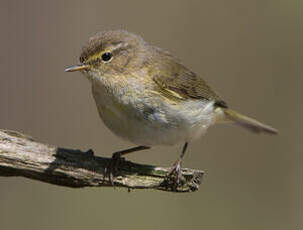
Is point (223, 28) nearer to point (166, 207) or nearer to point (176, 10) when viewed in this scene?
point (176, 10)

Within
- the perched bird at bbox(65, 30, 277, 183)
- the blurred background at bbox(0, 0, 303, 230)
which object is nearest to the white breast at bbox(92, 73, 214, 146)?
the perched bird at bbox(65, 30, 277, 183)

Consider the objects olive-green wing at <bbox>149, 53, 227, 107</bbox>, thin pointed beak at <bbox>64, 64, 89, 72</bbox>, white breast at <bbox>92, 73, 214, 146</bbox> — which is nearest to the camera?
white breast at <bbox>92, 73, 214, 146</bbox>

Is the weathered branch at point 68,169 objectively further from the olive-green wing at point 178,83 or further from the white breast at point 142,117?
the olive-green wing at point 178,83

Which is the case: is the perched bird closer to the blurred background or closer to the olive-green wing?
the olive-green wing

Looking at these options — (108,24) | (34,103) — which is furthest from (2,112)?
(108,24)

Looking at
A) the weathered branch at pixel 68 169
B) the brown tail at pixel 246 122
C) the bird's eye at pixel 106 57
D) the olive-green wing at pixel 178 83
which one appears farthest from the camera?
the brown tail at pixel 246 122

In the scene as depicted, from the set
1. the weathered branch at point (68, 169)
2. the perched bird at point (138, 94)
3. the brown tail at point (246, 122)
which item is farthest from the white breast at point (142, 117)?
the brown tail at point (246, 122)
